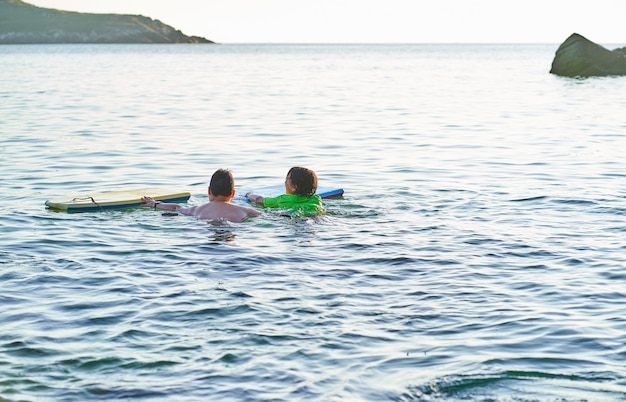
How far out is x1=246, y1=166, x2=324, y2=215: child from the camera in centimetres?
1161

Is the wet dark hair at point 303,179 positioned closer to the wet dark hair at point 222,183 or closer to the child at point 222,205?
the child at point 222,205

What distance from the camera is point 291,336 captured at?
23.3ft

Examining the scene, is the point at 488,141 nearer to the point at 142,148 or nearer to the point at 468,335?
the point at 142,148

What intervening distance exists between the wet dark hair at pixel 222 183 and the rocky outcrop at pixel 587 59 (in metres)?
46.2

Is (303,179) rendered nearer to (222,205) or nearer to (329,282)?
(222,205)

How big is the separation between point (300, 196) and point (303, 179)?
317 millimetres

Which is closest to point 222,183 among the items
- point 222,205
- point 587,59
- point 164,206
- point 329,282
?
point 222,205

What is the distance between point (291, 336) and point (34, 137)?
17036 millimetres

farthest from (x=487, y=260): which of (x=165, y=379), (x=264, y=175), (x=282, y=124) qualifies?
(x=282, y=124)

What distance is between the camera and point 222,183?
11219mm

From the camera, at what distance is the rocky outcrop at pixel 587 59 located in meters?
54.1

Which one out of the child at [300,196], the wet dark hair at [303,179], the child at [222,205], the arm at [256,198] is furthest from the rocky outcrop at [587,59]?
the child at [222,205]

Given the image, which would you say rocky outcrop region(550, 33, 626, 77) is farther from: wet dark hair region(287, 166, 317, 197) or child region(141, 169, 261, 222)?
child region(141, 169, 261, 222)

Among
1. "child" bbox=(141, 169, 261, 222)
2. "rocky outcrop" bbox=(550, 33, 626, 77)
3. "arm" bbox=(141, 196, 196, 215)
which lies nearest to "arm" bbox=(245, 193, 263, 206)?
"child" bbox=(141, 169, 261, 222)
